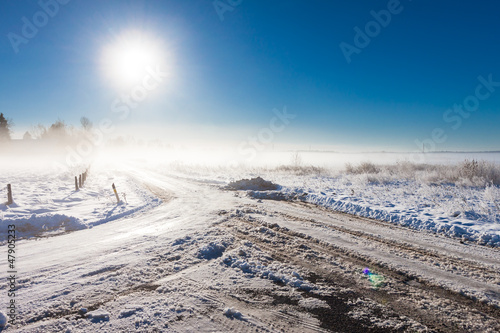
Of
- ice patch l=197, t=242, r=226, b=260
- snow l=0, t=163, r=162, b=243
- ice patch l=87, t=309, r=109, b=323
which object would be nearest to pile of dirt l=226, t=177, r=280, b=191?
snow l=0, t=163, r=162, b=243

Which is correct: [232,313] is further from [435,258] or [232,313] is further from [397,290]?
[435,258]

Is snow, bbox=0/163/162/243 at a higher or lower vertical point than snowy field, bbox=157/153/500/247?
lower

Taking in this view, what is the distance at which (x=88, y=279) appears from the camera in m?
4.10

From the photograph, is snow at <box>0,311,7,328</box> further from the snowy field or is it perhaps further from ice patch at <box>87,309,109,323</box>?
the snowy field

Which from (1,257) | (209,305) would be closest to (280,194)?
(209,305)

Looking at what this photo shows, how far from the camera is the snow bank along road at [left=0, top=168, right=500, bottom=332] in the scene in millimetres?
3018

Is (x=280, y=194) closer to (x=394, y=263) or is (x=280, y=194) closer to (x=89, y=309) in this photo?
(x=394, y=263)

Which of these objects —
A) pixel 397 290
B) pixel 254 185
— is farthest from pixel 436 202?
pixel 254 185

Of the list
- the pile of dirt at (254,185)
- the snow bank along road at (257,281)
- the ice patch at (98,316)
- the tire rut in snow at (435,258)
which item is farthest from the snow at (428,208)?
the ice patch at (98,316)

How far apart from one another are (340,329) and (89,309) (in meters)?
3.46

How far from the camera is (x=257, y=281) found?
3.97m

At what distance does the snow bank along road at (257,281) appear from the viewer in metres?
3.02

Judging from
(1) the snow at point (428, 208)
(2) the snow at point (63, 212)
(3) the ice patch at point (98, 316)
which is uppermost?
(1) the snow at point (428, 208)

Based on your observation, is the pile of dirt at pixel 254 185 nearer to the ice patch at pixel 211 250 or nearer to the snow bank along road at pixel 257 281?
the snow bank along road at pixel 257 281
